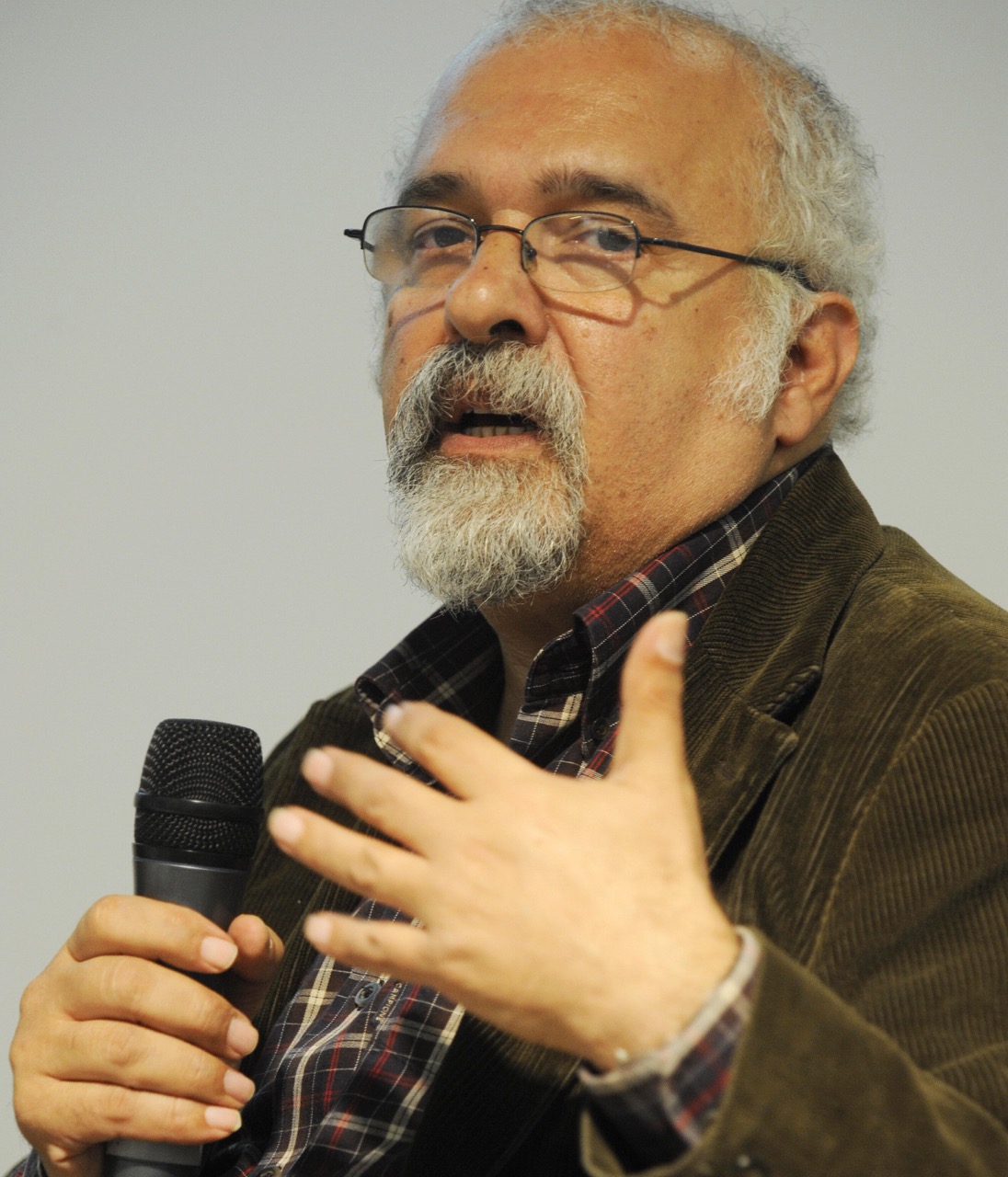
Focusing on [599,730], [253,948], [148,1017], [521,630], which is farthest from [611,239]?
[148,1017]

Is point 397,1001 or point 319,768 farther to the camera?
point 397,1001

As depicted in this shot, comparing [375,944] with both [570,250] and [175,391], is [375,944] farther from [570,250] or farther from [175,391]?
[175,391]

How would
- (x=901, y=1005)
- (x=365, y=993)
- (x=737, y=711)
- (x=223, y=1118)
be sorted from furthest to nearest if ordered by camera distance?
(x=365, y=993) < (x=737, y=711) < (x=223, y=1118) < (x=901, y=1005)

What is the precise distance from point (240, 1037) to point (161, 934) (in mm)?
119

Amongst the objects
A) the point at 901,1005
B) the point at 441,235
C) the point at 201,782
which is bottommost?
the point at 901,1005

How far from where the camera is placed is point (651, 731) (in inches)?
34.2

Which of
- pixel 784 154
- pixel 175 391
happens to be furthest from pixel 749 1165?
pixel 175 391

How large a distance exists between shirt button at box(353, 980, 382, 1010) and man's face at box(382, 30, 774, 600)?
55cm

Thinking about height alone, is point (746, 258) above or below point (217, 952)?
above

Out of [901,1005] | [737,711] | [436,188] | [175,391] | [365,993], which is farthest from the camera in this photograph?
[175,391]

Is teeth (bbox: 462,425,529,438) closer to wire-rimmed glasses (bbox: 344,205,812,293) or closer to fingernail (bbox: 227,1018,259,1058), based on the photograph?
wire-rimmed glasses (bbox: 344,205,812,293)

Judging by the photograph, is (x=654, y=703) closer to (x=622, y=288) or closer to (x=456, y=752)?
(x=456, y=752)

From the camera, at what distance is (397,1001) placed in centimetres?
146

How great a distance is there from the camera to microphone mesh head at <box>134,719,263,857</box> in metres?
1.24
